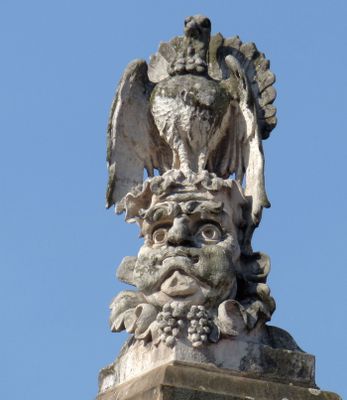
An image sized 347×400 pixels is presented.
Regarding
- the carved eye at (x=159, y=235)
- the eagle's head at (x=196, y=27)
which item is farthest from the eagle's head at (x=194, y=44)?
the carved eye at (x=159, y=235)

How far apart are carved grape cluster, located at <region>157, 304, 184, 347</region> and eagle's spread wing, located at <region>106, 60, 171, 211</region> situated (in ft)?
6.76

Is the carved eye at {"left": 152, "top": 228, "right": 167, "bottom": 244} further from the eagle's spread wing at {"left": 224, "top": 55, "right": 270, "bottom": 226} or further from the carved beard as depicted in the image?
the eagle's spread wing at {"left": 224, "top": 55, "right": 270, "bottom": 226}

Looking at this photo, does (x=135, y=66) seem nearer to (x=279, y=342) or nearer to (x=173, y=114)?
(x=173, y=114)

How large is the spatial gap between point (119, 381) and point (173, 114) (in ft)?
9.40

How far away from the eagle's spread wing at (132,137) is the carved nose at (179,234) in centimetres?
126

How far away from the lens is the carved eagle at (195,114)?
15.7 m

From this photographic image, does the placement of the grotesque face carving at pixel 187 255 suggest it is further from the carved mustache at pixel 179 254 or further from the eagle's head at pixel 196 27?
the eagle's head at pixel 196 27

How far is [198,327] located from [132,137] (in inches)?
108

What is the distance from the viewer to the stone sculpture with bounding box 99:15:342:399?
14336mm

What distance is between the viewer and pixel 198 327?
556 inches

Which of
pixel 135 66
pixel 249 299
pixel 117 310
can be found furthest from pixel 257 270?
pixel 135 66

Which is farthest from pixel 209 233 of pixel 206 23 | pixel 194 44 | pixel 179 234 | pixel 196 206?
pixel 206 23

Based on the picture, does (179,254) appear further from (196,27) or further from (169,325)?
(196,27)

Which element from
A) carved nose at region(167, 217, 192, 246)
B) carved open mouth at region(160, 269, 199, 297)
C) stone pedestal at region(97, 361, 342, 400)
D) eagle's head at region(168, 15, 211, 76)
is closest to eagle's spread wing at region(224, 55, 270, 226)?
eagle's head at region(168, 15, 211, 76)
